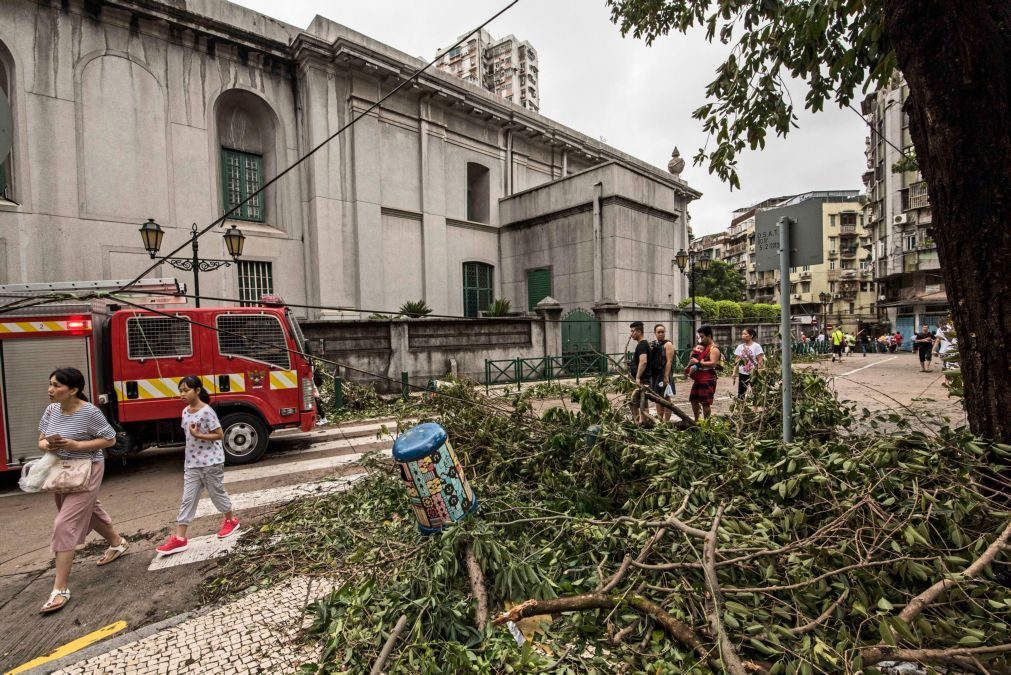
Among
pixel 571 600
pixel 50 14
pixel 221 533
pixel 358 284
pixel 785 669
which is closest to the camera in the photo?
pixel 785 669

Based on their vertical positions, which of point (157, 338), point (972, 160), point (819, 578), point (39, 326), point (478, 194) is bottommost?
point (819, 578)

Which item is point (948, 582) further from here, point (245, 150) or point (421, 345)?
point (245, 150)

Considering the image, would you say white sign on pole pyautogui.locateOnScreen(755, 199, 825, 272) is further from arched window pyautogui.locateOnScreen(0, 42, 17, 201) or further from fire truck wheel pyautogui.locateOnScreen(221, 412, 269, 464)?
arched window pyautogui.locateOnScreen(0, 42, 17, 201)

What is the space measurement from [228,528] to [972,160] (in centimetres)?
657

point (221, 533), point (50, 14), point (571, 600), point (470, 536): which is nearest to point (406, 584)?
point (470, 536)

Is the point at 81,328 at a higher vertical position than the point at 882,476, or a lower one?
higher

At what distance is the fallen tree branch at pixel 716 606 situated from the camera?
1907 mm

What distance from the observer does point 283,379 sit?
7148 millimetres

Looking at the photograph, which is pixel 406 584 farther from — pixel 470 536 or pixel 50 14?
pixel 50 14

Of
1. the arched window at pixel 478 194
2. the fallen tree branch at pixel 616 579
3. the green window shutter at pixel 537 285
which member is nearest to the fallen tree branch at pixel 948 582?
the fallen tree branch at pixel 616 579

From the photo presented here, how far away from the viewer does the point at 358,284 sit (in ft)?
54.3

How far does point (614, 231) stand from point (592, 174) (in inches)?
96.8

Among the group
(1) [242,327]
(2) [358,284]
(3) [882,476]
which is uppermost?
(2) [358,284]

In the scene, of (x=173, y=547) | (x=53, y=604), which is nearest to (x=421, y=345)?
(x=173, y=547)
